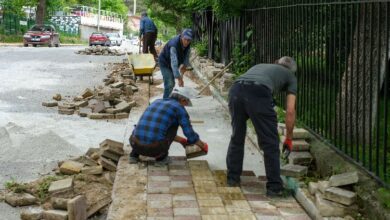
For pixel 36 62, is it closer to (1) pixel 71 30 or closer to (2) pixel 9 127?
A: (2) pixel 9 127

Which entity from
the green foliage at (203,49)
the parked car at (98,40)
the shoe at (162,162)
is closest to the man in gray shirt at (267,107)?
the shoe at (162,162)

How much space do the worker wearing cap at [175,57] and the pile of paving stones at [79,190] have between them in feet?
9.42

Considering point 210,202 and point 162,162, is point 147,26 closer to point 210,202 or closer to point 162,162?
point 162,162

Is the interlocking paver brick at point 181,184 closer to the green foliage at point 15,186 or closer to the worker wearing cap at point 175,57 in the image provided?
the green foliage at point 15,186

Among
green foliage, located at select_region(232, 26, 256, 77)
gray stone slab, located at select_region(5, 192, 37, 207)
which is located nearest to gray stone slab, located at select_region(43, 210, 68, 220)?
gray stone slab, located at select_region(5, 192, 37, 207)

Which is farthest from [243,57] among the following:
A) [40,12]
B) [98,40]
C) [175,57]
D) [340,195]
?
[40,12]

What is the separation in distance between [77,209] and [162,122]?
1472 millimetres

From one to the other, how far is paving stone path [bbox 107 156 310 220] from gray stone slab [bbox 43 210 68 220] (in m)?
0.52

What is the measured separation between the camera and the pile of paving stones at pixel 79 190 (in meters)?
5.47

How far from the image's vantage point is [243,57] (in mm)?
11500

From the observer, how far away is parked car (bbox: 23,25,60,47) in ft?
126

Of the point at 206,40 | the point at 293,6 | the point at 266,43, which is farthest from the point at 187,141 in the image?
the point at 206,40

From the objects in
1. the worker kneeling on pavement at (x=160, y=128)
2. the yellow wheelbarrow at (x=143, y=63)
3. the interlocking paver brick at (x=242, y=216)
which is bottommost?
the interlocking paver brick at (x=242, y=216)

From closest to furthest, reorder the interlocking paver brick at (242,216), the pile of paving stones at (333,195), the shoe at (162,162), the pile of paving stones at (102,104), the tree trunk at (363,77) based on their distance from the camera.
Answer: the pile of paving stones at (333,195), the interlocking paver brick at (242,216), the tree trunk at (363,77), the shoe at (162,162), the pile of paving stones at (102,104)
